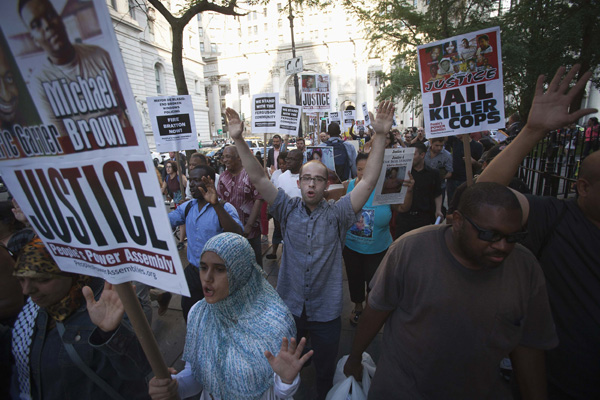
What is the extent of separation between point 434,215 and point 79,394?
12.4ft

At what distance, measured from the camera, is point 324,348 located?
7.48ft

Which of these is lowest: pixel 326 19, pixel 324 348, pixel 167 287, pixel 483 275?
pixel 324 348

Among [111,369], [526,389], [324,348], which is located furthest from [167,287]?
[526,389]

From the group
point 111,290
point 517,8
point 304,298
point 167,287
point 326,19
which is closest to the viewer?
point 167,287

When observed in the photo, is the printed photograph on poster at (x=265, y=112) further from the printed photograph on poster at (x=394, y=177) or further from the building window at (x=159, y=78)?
the building window at (x=159, y=78)

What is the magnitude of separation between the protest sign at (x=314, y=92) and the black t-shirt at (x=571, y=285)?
7.25m

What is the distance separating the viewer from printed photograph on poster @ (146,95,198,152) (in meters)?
5.06

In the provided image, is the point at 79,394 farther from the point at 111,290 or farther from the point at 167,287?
the point at 167,287

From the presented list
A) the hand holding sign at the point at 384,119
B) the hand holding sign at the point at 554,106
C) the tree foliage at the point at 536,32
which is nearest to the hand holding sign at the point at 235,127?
the hand holding sign at the point at 384,119

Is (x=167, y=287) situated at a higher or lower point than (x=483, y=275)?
higher

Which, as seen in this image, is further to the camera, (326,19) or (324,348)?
(326,19)

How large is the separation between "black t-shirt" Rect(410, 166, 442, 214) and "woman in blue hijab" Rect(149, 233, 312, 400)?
101 inches

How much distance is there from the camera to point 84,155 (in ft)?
3.15

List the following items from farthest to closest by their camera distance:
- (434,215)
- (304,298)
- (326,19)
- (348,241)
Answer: (326,19) → (434,215) → (348,241) → (304,298)
